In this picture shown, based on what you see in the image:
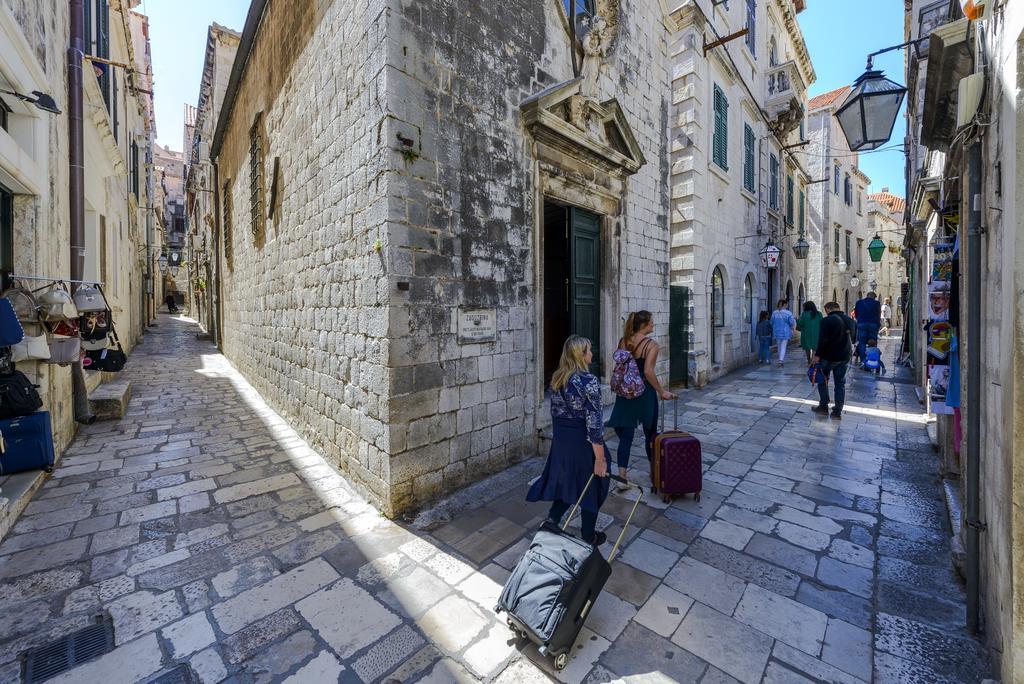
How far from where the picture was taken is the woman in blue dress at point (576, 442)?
283 cm

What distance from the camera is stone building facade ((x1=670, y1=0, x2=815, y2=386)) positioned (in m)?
9.13

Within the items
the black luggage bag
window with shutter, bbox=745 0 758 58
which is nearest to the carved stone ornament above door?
the black luggage bag

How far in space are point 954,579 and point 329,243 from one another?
5867 millimetres

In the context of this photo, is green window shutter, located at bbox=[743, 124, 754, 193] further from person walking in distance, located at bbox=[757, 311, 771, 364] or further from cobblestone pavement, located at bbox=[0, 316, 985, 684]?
cobblestone pavement, located at bbox=[0, 316, 985, 684]

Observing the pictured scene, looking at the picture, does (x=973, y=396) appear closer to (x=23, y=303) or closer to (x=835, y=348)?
(x=835, y=348)

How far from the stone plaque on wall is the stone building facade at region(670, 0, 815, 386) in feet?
18.7

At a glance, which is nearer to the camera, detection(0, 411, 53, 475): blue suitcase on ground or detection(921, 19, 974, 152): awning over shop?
detection(921, 19, 974, 152): awning over shop

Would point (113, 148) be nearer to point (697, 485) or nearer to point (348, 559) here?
point (348, 559)

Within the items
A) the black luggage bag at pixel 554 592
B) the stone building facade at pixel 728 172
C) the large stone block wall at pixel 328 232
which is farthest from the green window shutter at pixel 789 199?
the black luggage bag at pixel 554 592

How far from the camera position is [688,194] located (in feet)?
30.1

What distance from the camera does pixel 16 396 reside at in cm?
352

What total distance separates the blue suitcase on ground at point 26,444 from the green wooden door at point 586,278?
547 cm

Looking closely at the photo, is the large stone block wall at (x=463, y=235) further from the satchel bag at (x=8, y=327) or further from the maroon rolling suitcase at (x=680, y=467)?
the satchel bag at (x=8, y=327)

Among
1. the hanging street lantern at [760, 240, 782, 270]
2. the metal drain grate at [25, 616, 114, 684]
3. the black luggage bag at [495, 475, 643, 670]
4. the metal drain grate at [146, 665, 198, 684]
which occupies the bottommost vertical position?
the metal drain grate at [146, 665, 198, 684]
